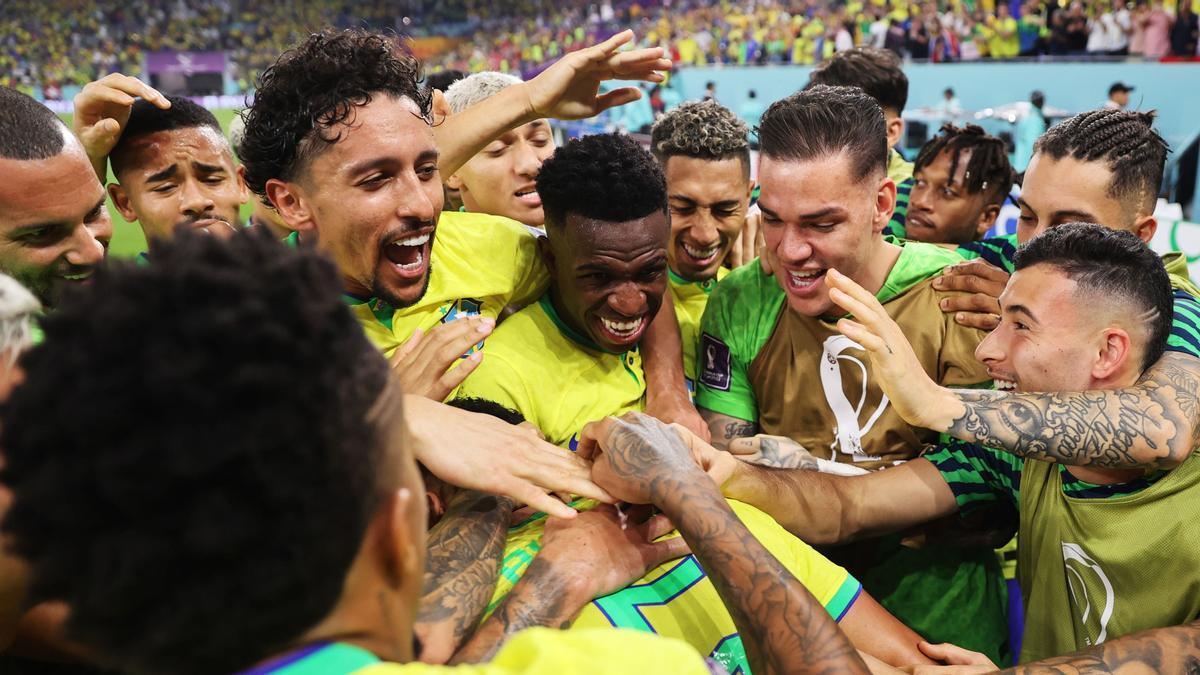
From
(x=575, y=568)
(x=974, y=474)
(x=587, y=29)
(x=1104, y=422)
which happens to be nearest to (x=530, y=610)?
(x=575, y=568)

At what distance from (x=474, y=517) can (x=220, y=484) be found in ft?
4.35

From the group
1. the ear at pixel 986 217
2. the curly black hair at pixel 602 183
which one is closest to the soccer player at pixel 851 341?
the curly black hair at pixel 602 183

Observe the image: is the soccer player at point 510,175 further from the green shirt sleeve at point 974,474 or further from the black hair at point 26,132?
the green shirt sleeve at point 974,474

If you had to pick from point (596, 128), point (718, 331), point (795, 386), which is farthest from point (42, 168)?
point (596, 128)

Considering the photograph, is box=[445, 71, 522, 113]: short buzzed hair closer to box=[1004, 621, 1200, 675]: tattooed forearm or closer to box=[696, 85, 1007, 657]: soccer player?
box=[696, 85, 1007, 657]: soccer player

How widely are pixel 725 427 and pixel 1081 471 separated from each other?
116cm

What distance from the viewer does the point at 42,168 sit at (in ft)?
9.68

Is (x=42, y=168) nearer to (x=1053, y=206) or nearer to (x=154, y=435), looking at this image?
(x=154, y=435)

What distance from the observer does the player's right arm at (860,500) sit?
2875 mm

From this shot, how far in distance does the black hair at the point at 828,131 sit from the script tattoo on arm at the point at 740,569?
49.7 inches

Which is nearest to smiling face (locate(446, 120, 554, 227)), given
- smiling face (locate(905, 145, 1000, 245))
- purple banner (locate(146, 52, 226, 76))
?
smiling face (locate(905, 145, 1000, 245))

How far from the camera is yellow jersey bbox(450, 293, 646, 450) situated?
287 cm

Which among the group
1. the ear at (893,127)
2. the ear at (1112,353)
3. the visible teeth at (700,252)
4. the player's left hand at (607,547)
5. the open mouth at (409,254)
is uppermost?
the open mouth at (409,254)

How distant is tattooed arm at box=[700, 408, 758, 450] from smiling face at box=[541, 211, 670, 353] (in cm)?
49
